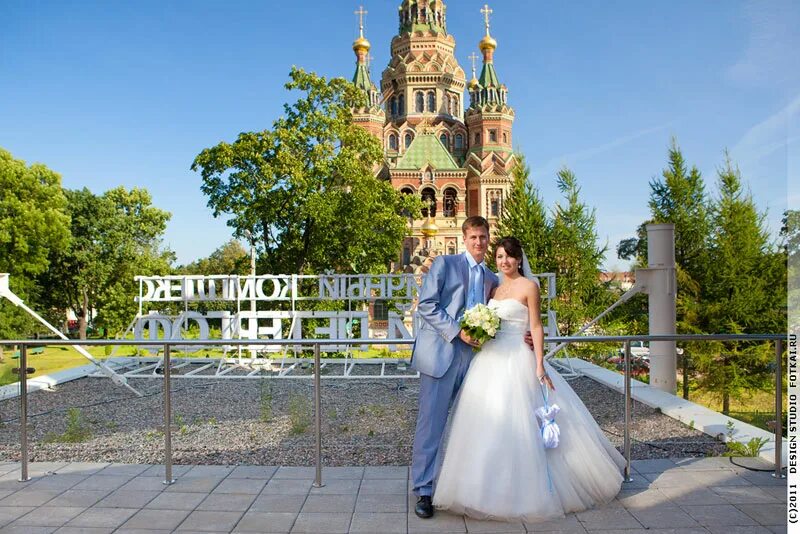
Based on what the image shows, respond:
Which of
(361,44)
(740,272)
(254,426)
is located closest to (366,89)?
(361,44)

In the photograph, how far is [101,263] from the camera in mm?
31969

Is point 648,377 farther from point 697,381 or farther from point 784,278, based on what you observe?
point 784,278

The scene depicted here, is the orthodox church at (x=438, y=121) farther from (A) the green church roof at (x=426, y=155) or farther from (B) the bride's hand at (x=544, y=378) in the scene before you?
(B) the bride's hand at (x=544, y=378)

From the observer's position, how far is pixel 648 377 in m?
8.38

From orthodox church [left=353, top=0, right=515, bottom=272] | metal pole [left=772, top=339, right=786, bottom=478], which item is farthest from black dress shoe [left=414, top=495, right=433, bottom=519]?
orthodox church [left=353, top=0, right=515, bottom=272]

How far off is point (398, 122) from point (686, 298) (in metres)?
39.8

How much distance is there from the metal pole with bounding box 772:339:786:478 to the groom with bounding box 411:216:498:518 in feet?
8.15

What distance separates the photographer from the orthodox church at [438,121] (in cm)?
4947

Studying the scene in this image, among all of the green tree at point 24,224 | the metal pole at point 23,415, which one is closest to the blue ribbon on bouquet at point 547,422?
the metal pole at point 23,415

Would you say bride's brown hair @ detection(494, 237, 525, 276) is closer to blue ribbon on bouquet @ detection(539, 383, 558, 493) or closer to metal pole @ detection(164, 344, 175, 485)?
blue ribbon on bouquet @ detection(539, 383, 558, 493)

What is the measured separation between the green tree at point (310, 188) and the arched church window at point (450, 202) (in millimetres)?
27954

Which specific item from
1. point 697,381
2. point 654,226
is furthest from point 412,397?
point 697,381

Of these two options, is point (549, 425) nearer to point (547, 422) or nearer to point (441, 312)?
point (547, 422)

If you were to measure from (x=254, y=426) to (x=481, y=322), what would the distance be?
393 cm
